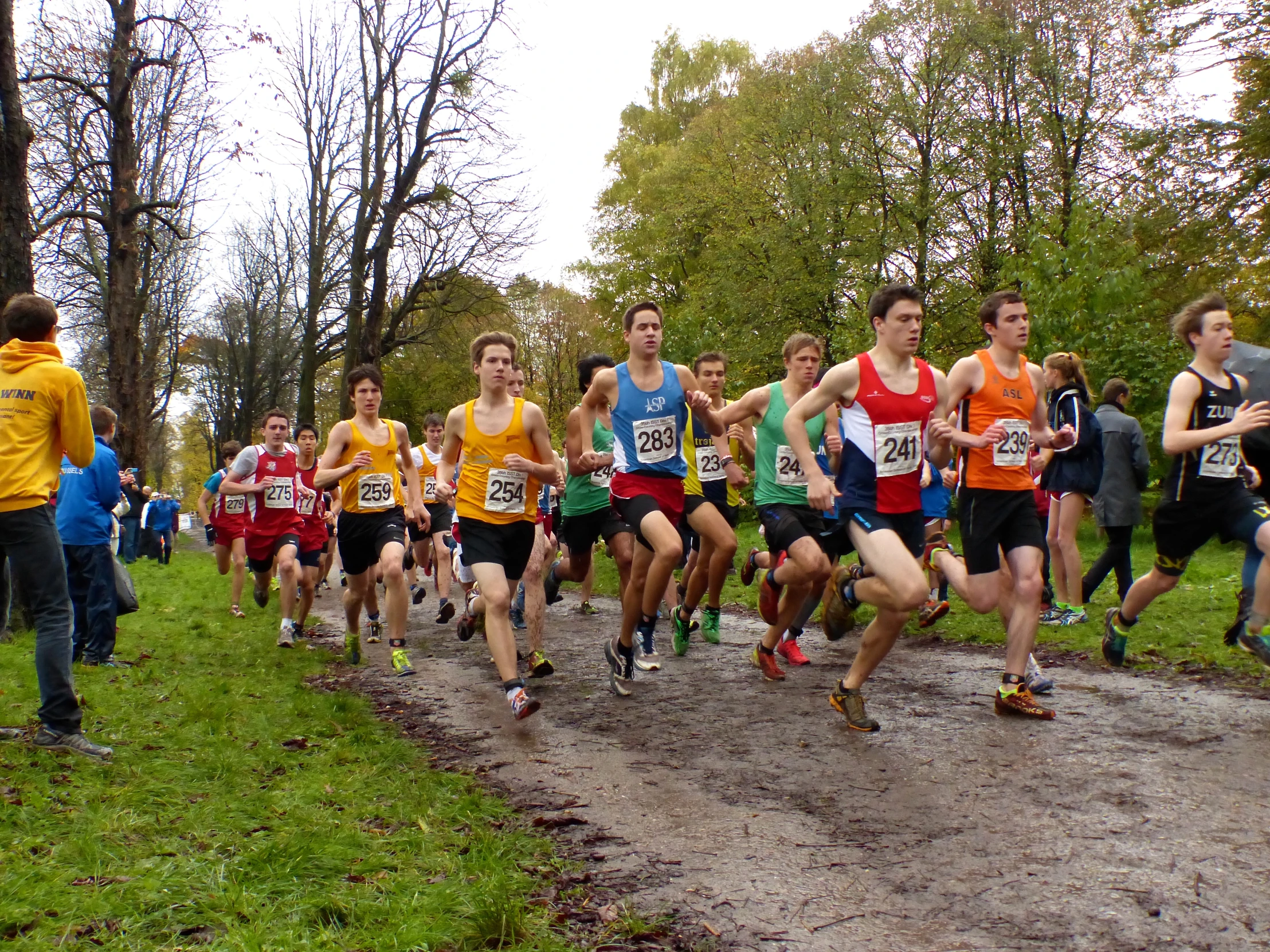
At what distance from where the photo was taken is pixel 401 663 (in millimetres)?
7938

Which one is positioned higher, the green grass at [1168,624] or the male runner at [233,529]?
the male runner at [233,529]

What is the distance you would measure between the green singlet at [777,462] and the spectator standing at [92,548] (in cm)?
491

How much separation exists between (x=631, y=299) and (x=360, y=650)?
30.1 m

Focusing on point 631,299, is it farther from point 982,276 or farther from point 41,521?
point 41,521

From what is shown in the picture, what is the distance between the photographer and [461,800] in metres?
4.41

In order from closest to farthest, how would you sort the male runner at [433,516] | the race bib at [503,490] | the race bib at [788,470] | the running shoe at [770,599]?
the race bib at [503,490]
the race bib at [788,470]
the running shoe at [770,599]
the male runner at [433,516]

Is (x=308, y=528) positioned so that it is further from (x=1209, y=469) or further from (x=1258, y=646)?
(x=1258, y=646)

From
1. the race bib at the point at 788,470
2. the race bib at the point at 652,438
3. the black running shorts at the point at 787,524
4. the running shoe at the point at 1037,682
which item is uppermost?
the race bib at the point at 652,438

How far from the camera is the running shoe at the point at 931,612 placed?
7242 millimetres

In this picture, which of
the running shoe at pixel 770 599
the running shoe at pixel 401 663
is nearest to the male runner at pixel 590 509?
the running shoe at pixel 770 599

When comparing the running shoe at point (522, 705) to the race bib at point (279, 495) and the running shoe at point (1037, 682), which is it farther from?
the race bib at point (279, 495)

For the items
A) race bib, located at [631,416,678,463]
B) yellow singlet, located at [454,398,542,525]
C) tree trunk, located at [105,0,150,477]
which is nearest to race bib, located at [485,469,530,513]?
yellow singlet, located at [454,398,542,525]

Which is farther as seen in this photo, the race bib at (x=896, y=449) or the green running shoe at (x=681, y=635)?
the green running shoe at (x=681, y=635)

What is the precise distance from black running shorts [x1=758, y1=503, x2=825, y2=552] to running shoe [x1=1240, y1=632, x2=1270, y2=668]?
2415 millimetres
